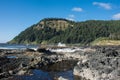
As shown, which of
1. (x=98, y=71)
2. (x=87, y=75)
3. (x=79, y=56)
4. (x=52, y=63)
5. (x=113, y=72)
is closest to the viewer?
(x=113, y=72)

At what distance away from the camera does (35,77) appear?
49.3 meters

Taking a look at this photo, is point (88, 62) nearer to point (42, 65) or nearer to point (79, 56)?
point (42, 65)

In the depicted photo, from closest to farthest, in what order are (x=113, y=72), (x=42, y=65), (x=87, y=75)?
(x=113, y=72)
(x=87, y=75)
(x=42, y=65)

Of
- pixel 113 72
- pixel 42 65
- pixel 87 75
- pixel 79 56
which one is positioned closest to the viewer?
pixel 113 72

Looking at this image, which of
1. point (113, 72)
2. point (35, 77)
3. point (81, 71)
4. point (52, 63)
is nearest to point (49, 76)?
point (35, 77)

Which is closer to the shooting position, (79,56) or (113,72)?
(113,72)

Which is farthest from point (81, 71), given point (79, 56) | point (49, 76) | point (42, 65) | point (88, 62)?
point (79, 56)

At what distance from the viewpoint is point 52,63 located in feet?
234

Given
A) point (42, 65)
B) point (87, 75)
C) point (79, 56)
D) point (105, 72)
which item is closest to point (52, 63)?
point (42, 65)

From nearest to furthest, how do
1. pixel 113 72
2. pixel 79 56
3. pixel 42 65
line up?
pixel 113 72 < pixel 42 65 < pixel 79 56

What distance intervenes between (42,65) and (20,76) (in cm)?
1775

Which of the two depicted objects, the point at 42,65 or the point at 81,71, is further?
the point at 42,65

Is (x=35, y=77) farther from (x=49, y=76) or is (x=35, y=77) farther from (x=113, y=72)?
(x=113, y=72)

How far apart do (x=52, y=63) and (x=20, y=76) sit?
22.5 metres
